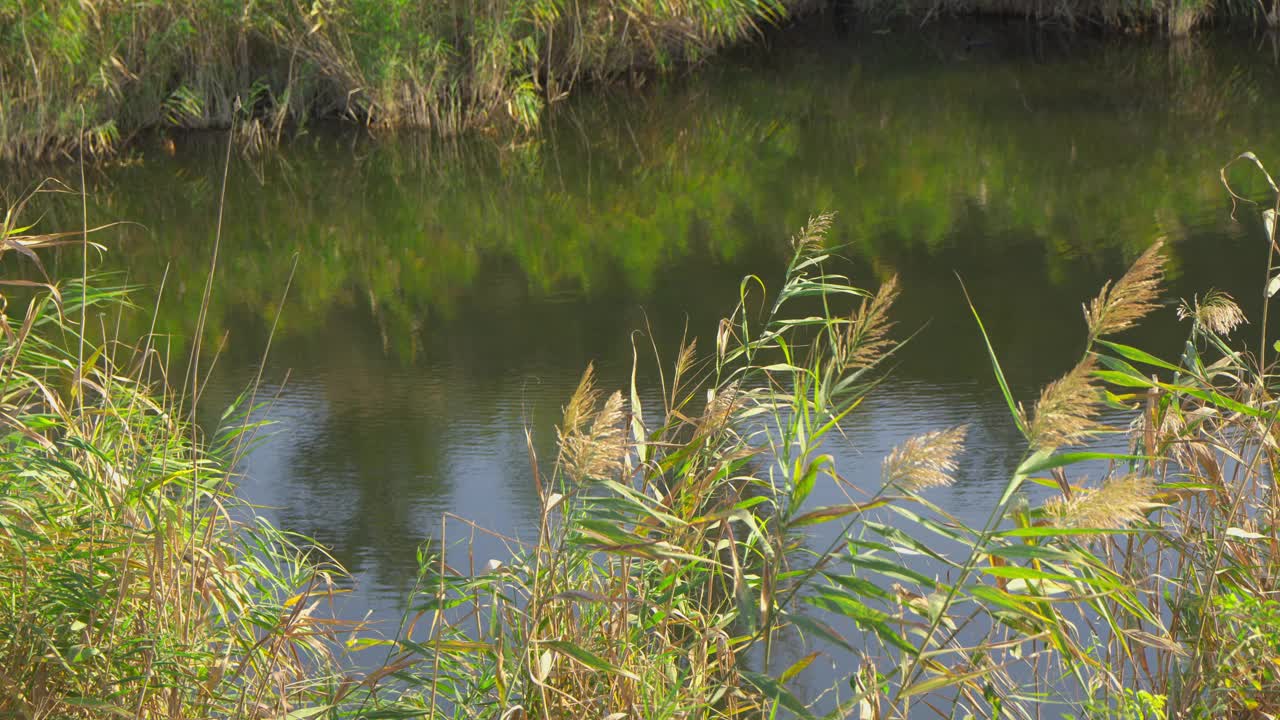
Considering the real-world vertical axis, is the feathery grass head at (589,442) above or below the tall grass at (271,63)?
below

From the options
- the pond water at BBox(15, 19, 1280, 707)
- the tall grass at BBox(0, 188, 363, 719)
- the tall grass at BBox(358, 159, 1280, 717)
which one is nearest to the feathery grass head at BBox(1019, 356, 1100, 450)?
the tall grass at BBox(358, 159, 1280, 717)

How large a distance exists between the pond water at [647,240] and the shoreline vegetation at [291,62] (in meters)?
0.24

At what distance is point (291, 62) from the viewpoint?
736cm

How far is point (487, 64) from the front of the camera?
7496 millimetres

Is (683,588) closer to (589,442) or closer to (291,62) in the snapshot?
(589,442)

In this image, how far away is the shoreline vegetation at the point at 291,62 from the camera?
684cm

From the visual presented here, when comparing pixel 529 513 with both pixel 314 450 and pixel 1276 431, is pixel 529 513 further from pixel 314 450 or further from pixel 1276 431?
pixel 1276 431

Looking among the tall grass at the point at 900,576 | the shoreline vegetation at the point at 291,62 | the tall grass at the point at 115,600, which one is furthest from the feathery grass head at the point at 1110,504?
the shoreline vegetation at the point at 291,62

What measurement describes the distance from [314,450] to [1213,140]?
16.4ft

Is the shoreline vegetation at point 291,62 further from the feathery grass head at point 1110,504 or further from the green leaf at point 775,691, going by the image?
the feathery grass head at point 1110,504

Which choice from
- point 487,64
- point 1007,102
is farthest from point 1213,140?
point 487,64

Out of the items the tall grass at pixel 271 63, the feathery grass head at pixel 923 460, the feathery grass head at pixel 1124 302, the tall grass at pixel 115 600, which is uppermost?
the tall grass at pixel 271 63

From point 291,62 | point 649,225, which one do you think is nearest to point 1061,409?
point 649,225

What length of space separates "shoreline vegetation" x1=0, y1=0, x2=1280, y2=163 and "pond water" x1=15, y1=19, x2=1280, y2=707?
0.77ft
